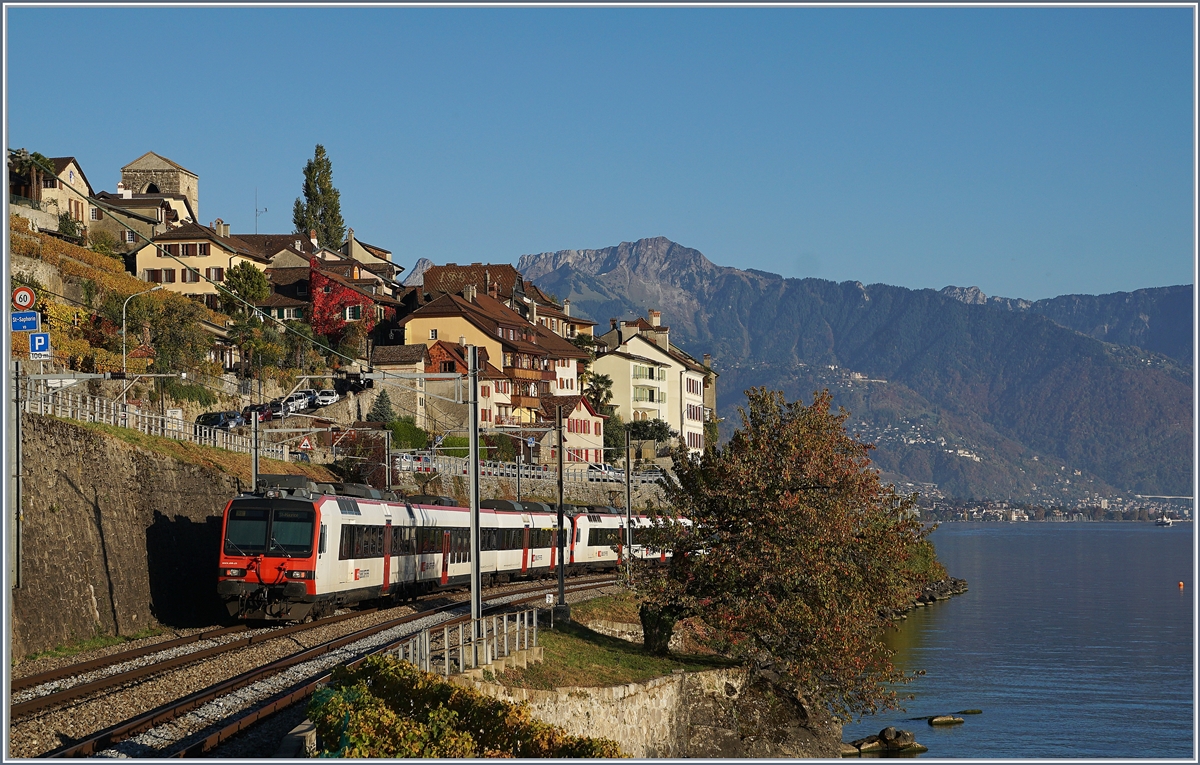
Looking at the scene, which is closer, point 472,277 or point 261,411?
point 261,411

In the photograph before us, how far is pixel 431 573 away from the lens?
42.2 metres

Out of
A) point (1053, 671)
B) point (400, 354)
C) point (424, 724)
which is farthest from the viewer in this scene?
point (400, 354)

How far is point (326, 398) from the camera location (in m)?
80.7

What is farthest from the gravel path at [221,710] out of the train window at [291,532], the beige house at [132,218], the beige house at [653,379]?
the beige house at [653,379]

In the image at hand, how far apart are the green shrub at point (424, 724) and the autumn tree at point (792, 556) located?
14690 mm

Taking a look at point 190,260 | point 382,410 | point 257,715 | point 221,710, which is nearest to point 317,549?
point 221,710

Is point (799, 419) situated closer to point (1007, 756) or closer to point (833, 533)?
point (833, 533)

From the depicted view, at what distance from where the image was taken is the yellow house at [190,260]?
98750 millimetres

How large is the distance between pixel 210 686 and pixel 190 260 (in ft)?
274

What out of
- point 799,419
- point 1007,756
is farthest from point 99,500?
point 1007,756

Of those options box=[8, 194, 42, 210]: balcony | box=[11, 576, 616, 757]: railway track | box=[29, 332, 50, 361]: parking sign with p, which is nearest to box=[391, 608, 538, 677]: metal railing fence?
box=[11, 576, 616, 757]: railway track

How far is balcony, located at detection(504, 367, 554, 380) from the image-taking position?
105312 millimetres

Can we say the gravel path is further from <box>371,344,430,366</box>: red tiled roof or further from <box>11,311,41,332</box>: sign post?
<box>371,344,430,366</box>: red tiled roof

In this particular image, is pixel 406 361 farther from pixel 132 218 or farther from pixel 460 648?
pixel 460 648
